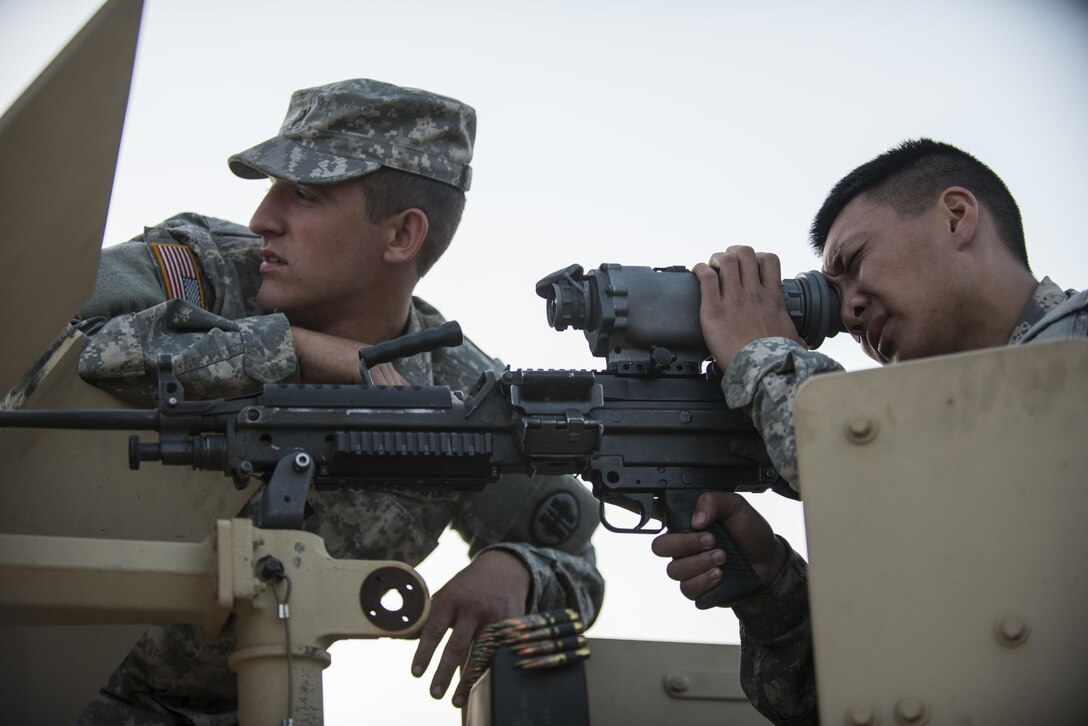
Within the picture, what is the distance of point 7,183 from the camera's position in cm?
292

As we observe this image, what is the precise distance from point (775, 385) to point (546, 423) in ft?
1.94

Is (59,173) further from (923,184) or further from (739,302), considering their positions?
(923,184)

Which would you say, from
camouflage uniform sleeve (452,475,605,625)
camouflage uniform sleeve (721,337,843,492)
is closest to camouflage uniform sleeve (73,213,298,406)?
camouflage uniform sleeve (452,475,605,625)

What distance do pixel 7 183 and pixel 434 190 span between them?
2.21m

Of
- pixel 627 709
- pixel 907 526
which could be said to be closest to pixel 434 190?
pixel 627 709

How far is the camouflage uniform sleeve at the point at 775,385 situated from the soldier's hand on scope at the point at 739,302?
11 centimetres

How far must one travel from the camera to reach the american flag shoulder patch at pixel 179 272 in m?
4.46

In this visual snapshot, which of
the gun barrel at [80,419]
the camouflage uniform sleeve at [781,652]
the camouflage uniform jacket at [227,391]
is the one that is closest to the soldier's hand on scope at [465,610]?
the camouflage uniform jacket at [227,391]

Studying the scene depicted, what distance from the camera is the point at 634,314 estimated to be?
3766mm

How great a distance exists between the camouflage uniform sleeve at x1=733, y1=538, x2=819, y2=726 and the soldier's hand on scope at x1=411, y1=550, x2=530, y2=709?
68 centimetres

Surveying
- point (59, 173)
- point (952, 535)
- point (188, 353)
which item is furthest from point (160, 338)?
point (952, 535)

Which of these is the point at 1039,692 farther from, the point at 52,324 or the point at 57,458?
the point at 57,458

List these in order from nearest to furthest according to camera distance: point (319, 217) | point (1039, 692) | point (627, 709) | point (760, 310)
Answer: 1. point (1039, 692)
2. point (760, 310)
3. point (627, 709)
4. point (319, 217)

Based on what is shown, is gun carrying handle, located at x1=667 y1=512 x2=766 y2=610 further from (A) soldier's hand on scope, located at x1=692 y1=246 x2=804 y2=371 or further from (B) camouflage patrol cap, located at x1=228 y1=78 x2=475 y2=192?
(B) camouflage patrol cap, located at x1=228 y1=78 x2=475 y2=192
